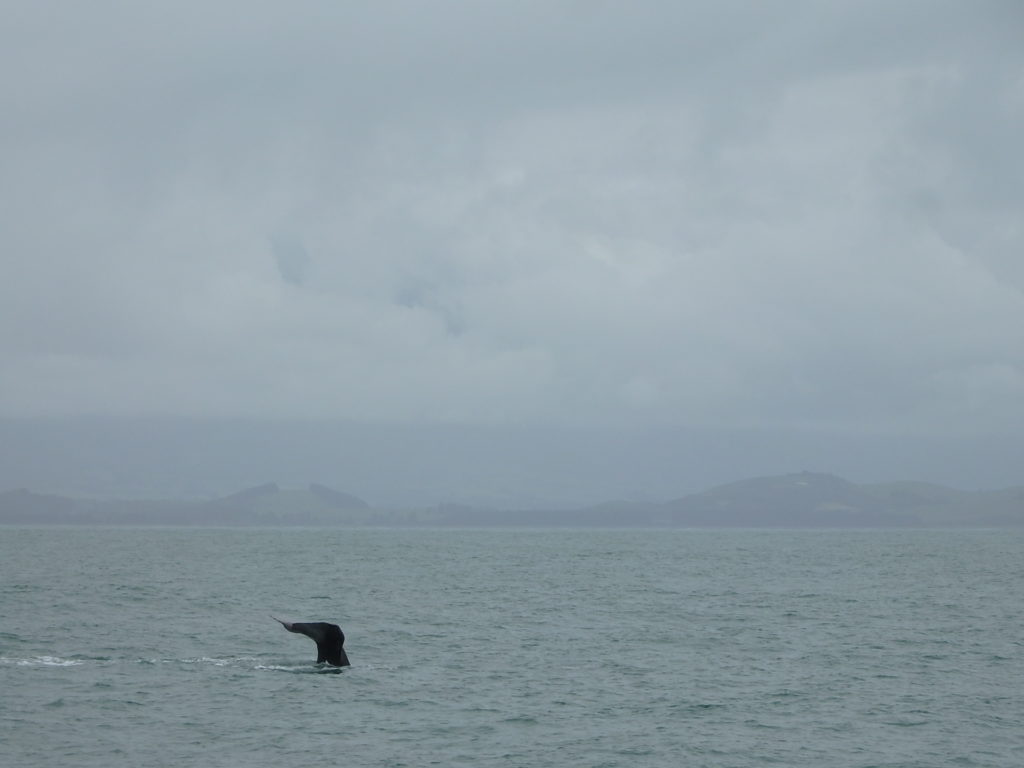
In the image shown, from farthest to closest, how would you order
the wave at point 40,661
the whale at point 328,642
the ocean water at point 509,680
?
the wave at point 40,661, the whale at point 328,642, the ocean water at point 509,680

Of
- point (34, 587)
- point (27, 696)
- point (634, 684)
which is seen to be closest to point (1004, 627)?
point (634, 684)

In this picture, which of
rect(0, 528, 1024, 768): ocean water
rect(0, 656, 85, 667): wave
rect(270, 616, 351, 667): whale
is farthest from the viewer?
rect(0, 656, 85, 667): wave

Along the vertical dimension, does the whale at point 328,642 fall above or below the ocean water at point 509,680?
above

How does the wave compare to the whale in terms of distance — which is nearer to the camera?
the whale

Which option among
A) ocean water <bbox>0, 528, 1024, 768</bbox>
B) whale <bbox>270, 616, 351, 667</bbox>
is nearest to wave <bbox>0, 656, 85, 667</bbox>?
ocean water <bbox>0, 528, 1024, 768</bbox>

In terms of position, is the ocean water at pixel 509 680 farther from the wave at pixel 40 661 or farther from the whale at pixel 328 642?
the whale at pixel 328 642

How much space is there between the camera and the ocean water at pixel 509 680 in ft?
100

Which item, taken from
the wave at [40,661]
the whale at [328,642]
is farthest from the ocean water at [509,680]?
the whale at [328,642]

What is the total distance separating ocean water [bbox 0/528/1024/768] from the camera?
30.5 m

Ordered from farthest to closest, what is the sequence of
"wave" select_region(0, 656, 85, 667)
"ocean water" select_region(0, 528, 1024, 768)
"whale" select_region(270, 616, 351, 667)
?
1. "wave" select_region(0, 656, 85, 667)
2. "whale" select_region(270, 616, 351, 667)
3. "ocean water" select_region(0, 528, 1024, 768)

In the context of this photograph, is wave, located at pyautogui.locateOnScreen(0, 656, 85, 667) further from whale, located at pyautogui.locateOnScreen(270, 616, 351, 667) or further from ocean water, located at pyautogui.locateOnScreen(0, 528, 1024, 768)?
whale, located at pyautogui.locateOnScreen(270, 616, 351, 667)

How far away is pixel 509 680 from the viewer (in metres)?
40.8

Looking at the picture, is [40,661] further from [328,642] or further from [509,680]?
[509,680]

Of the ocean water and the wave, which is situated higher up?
the wave
